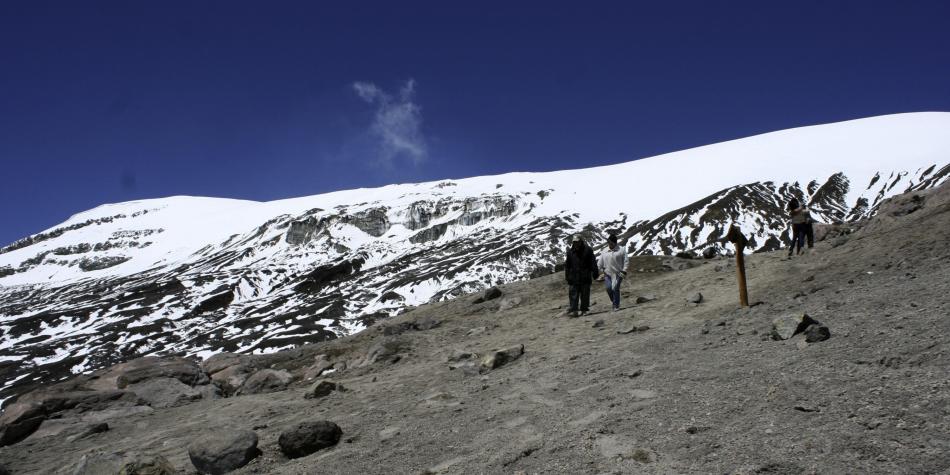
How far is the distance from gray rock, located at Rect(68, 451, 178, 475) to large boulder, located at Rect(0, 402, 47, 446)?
6566 mm

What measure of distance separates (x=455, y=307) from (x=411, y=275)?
12474 centimetres

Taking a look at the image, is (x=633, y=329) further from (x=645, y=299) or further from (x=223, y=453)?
(x=223, y=453)

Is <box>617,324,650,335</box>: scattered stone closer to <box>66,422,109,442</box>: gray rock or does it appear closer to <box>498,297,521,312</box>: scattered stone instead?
<box>498,297,521,312</box>: scattered stone

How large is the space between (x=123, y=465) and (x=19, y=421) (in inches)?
317

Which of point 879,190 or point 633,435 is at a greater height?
point 879,190

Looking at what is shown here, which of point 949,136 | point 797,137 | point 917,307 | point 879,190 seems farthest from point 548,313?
point 797,137

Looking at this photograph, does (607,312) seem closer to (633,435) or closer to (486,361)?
(486,361)

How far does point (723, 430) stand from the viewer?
6.21 meters

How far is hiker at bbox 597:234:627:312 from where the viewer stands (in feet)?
54.6

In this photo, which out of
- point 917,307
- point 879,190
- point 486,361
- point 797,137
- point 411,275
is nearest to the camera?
point 917,307

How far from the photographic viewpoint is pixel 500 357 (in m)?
12.4

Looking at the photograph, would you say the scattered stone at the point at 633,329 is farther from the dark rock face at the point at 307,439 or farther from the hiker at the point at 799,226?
the hiker at the point at 799,226

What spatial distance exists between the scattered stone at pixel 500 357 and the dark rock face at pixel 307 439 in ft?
14.2

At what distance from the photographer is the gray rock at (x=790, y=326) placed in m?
9.18
